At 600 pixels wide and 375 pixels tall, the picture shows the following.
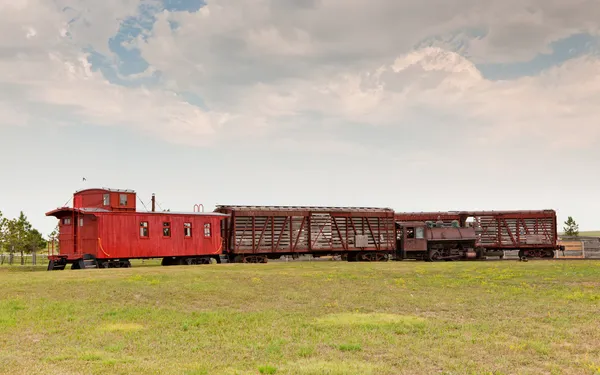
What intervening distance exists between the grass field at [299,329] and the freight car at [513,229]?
30.1 metres

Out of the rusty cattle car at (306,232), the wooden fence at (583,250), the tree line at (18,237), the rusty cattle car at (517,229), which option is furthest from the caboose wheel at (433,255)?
the tree line at (18,237)

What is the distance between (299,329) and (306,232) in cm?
3411

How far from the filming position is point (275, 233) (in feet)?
152

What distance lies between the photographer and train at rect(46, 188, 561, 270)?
126 feet

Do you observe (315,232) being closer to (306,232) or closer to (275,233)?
(306,232)

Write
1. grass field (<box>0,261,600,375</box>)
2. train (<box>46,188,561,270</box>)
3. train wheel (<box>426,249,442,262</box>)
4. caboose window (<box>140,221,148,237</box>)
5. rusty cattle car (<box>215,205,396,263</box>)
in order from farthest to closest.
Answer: train wheel (<box>426,249,442,262</box>) → rusty cattle car (<box>215,205,396,263</box>) → caboose window (<box>140,221,148,237</box>) → train (<box>46,188,561,270</box>) → grass field (<box>0,261,600,375</box>)

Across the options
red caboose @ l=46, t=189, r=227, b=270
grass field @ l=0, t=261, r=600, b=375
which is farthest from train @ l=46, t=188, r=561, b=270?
grass field @ l=0, t=261, r=600, b=375

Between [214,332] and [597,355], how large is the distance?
27.7 ft

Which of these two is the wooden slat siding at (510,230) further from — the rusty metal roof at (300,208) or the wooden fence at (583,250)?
the rusty metal roof at (300,208)

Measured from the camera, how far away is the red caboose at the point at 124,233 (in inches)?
1478

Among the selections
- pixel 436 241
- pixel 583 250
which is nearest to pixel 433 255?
pixel 436 241

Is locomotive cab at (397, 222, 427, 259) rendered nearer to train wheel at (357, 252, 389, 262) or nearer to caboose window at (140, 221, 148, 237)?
train wheel at (357, 252, 389, 262)

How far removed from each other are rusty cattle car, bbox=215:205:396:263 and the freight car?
14.9 feet

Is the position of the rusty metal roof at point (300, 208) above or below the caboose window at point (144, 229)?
above
